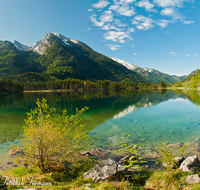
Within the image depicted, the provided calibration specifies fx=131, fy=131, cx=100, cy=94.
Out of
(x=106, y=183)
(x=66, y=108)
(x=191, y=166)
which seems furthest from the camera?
(x=66, y=108)

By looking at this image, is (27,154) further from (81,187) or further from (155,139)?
(155,139)

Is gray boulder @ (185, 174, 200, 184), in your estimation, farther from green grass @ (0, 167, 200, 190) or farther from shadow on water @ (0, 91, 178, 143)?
shadow on water @ (0, 91, 178, 143)

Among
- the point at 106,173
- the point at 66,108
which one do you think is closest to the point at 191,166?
the point at 106,173

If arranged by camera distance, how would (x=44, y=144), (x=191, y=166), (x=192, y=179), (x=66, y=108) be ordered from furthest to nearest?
1. (x=66, y=108)
2. (x=191, y=166)
3. (x=44, y=144)
4. (x=192, y=179)

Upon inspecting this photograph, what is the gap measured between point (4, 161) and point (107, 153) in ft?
41.5

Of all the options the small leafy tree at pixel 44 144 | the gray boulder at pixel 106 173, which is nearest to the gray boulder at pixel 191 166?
the gray boulder at pixel 106 173

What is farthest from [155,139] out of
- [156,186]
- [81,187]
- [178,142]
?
[81,187]

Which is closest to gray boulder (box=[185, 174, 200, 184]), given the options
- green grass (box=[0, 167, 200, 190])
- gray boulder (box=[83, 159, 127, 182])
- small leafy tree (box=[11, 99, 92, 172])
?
green grass (box=[0, 167, 200, 190])

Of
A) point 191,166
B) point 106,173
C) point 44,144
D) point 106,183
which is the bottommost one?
point 191,166

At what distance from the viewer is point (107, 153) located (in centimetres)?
1797

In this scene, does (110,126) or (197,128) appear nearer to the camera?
(197,128)

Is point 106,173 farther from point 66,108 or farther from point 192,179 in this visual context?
point 66,108

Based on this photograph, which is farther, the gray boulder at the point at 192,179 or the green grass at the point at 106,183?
the gray boulder at the point at 192,179

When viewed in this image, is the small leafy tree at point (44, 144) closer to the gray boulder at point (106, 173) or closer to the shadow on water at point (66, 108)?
the gray boulder at point (106, 173)
